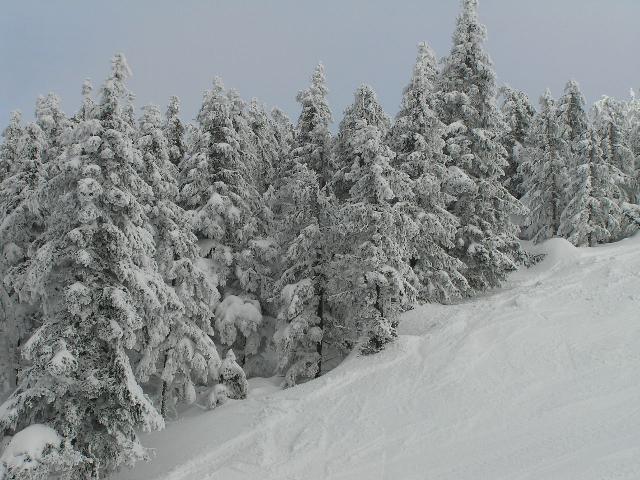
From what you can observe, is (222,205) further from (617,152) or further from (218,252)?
(617,152)

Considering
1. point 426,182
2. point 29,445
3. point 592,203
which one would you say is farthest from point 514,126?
point 29,445

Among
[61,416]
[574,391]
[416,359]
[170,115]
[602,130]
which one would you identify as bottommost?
[574,391]

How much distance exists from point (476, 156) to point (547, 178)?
16780mm

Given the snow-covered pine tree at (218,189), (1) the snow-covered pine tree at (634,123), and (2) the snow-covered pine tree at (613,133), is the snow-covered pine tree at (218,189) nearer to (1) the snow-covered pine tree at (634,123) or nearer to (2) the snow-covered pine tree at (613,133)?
(2) the snow-covered pine tree at (613,133)

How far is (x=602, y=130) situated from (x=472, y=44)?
16.2 metres

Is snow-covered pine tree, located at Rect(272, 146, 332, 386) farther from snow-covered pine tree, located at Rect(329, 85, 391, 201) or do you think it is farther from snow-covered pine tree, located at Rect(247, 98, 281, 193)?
snow-covered pine tree, located at Rect(247, 98, 281, 193)

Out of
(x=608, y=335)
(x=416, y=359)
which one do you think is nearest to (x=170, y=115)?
(x=416, y=359)

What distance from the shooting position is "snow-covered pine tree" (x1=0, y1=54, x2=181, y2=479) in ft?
45.6

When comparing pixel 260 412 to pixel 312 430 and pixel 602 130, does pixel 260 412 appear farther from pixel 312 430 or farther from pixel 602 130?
pixel 602 130

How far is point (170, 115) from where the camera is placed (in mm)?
33969

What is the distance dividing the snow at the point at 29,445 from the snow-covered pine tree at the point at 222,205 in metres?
10.6

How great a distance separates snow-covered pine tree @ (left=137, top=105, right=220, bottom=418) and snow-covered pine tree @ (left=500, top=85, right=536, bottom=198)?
3481cm

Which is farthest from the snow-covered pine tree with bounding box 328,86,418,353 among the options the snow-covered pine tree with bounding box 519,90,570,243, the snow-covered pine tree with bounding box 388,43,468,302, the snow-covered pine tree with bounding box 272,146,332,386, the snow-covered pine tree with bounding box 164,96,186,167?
the snow-covered pine tree with bounding box 519,90,570,243

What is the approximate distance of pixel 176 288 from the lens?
21.1 meters
